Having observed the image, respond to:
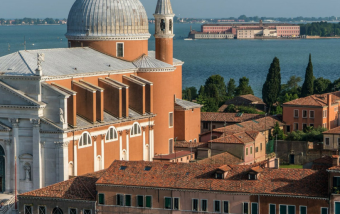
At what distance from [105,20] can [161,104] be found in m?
4.70

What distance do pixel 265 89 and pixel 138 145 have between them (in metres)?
21.8

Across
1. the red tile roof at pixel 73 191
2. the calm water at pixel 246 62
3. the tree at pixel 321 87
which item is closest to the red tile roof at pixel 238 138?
the red tile roof at pixel 73 191

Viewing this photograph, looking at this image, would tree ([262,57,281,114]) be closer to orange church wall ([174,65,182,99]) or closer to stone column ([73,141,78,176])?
orange church wall ([174,65,182,99])

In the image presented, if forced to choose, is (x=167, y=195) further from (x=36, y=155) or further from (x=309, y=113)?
(x=309, y=113)

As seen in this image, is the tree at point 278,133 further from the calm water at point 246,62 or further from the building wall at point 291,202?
the calm water at point 246,62

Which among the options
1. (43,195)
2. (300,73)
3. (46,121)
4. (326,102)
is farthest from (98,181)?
(300,73)

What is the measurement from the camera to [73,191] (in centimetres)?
3141

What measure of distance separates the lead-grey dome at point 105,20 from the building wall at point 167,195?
570 inches

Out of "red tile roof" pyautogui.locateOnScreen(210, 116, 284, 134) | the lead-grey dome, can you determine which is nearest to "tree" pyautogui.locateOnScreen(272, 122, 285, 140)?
"red tile roof" pyautogui.locateOnScreen(210, 116, 284, 134)

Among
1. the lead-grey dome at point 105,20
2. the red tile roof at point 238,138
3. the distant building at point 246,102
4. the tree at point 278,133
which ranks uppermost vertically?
the lead-grey dome at point 105,20

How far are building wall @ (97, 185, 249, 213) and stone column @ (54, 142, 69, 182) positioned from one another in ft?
19.4

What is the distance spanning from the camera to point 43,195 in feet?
102

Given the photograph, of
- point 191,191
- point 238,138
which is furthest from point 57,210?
point 238,138

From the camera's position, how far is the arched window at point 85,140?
124 feet
